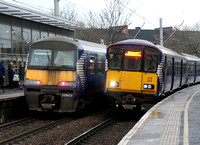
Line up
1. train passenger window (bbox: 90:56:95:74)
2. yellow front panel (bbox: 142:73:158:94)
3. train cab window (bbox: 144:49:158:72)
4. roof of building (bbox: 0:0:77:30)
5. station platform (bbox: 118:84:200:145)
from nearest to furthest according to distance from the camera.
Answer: station platform (bbox: 118:84:200:145), yellow front panel (bbox: 142:73:158:94), train cab window (bbox: 144:49:158:72), train passenger window (bbox: 90:56:95:74), roof of building (bbox: 0:0:77:30)

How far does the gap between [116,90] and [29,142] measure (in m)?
4.73

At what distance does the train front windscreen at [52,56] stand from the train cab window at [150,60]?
2849 mm

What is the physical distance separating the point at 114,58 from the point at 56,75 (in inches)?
98.0

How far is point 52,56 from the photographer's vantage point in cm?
1320

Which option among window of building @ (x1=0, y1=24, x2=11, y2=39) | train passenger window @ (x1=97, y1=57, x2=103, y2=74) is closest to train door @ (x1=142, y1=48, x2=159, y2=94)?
train passenger window @ (x1=97, y1=57, x2=103, y2=74)

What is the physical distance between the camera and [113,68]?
13500 millimetres

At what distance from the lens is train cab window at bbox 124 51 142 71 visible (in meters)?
13.2

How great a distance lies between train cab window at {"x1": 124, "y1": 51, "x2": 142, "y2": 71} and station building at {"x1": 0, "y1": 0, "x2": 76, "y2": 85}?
24.5 feet

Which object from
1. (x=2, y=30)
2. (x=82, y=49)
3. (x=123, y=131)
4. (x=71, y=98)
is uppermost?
(x=2, y=30)

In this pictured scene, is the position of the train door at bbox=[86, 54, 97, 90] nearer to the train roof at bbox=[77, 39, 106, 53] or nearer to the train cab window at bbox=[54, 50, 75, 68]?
the train roof at bbox=[77, 39, 106, 53]

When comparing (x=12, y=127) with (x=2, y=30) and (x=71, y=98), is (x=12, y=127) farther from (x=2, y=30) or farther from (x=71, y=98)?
(x=2, y=30)

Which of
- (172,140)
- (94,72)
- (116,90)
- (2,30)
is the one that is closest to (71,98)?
(116,90)

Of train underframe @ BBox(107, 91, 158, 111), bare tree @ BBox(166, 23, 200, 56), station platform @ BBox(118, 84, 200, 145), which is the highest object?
bare tree @ BBox(166, 23, 200, 56)

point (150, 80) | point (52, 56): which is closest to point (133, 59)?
point (150, 80)
